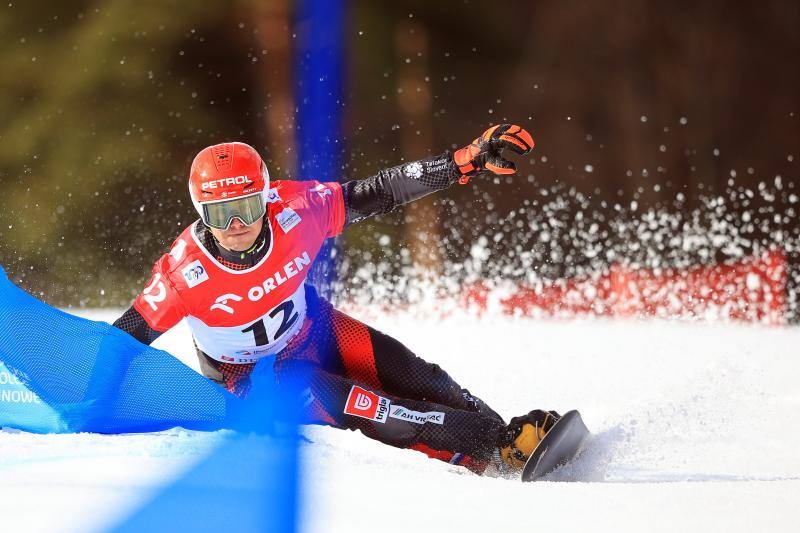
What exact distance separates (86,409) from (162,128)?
24.6 feet

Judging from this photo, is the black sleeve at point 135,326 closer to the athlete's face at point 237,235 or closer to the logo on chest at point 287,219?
the athlete's face at point 237,235

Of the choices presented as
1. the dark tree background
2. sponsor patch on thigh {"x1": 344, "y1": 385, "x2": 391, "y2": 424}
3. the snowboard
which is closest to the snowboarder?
sponsor patch on thigh {"x1": 344, "y1": 385, "x2": 391, "y2": 424}

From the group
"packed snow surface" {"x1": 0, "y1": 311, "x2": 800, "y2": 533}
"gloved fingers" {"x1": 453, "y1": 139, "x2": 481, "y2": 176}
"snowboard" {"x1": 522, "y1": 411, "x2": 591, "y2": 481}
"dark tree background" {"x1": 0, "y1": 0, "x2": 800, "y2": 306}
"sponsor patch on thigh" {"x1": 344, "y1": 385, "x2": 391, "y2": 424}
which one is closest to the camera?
"packed snow surface" {"x1": 0, "y1": 311, "x2": 800, "y2": 533}

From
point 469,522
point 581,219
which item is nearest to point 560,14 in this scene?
point 581,219

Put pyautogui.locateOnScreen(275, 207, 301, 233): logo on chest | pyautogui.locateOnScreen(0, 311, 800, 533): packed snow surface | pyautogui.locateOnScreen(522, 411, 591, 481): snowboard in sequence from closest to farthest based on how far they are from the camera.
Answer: pyautogui.locateOnScreen(0, 311, 800, 533): packed snow surface → pyautogui.locateOnScreen(522, 411, 591, 481): snowboard → pyautogui.locateOnScreen(275, 207, 301, 233): logo on chest

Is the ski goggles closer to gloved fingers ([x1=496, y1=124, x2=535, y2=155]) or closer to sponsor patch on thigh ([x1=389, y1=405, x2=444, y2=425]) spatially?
sponsor patch on thigh ([x1=389, y1=405, x2=444, y2=425])

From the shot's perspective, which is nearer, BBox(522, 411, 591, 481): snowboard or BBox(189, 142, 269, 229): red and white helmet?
BBox(522, 411, 591, 481): snowboard

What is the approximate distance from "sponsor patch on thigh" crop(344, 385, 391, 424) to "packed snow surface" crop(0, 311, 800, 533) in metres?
0.12

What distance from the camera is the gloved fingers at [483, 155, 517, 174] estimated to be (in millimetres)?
3063

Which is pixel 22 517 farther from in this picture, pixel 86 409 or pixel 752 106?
pixel 752 106

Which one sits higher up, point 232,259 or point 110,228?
point 110,228

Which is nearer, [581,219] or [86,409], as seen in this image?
[86,409]

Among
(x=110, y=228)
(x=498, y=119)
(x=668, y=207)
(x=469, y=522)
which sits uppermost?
(x=498, y=119)

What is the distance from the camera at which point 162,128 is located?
9.90 m
